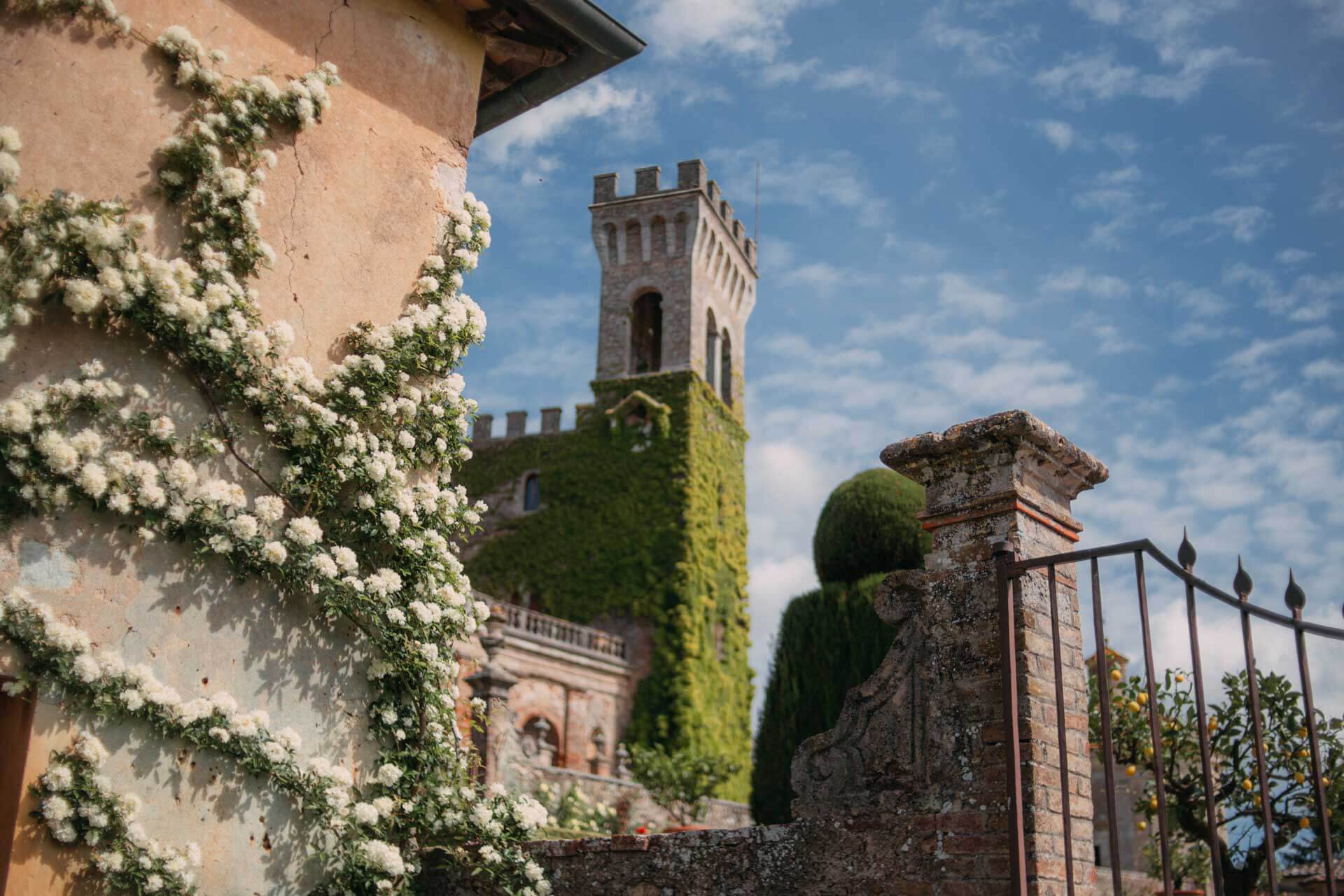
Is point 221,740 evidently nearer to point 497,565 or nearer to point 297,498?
point 297,498

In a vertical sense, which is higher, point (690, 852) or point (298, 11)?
point (298, 11)

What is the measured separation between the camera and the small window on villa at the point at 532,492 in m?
31.5

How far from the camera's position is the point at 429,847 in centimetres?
521

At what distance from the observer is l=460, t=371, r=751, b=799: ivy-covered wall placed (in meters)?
28.5

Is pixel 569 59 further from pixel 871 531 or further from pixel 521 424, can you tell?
pixel 521 424

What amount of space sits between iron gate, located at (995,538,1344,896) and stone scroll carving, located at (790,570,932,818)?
1.22 feet

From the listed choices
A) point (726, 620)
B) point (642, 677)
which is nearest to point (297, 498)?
point (642, 677)

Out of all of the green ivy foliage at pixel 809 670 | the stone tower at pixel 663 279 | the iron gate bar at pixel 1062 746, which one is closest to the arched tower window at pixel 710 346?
the stone tower at pixel 663 279

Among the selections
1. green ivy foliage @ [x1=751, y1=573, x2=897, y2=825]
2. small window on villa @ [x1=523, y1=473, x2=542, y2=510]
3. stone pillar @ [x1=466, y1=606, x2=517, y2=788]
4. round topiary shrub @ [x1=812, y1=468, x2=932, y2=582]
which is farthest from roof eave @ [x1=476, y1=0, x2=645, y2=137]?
small window on villa @ [x1=523, y1=473, x2=542, y2=510]

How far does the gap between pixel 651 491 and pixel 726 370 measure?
19.9ft

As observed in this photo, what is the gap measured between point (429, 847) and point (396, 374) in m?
2.12

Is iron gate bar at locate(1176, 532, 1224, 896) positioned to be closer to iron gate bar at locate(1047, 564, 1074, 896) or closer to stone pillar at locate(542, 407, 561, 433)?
iron gate bar at locate(1047, 564, 1074, 896)

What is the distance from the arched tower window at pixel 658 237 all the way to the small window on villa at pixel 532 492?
285 inches

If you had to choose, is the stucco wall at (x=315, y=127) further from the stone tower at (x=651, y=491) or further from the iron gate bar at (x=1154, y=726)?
the stone tower at (x=651, y=491)
